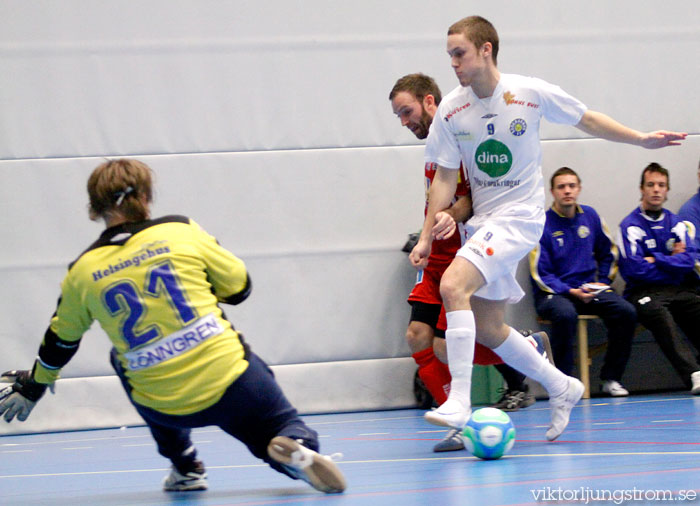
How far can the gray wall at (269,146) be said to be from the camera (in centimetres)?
730

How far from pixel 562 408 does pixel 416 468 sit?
1060mm

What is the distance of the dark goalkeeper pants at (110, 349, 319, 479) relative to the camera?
3.16 meters

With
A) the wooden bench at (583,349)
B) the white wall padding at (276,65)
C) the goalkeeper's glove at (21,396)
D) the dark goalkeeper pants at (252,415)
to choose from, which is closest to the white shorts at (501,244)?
the dark goalkeeper pants at (252,415)

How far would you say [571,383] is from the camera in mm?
4625

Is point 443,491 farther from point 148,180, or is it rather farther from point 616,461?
point 148,180

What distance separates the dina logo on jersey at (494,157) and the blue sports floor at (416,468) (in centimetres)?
132

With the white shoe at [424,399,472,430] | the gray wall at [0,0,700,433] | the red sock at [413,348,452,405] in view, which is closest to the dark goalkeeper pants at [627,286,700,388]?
the gray wall at [0,0,700,433]

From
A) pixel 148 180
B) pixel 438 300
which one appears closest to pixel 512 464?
pixel 438 300

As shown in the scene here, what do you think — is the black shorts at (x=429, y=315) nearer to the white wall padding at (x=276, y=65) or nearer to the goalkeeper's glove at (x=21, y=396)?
the goalkeeper's glove at (x=21, y=396)

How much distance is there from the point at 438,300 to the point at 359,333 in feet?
8.88

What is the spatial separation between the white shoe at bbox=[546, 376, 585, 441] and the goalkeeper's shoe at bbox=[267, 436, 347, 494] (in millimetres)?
1695

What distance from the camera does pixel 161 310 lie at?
3.09m

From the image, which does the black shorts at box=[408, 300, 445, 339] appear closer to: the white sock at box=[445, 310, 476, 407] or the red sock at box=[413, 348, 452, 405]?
the red sock at box=[413, 348, 452, 405]

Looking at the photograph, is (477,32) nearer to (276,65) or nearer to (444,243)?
(444,243)
